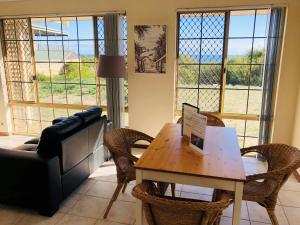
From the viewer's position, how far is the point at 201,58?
13.0 feet

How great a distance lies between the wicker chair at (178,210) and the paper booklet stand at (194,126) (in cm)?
54

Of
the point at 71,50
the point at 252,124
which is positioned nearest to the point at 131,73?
the point at 71,50

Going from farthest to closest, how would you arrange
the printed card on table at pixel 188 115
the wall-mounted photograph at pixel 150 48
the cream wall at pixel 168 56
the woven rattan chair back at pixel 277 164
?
the wall-mounted photograph at pixel 150 48 → the cream wall at pixel 168 56 → the printed card on table at pixel 188 115 → the woven rattan chair back at pixel 277 164

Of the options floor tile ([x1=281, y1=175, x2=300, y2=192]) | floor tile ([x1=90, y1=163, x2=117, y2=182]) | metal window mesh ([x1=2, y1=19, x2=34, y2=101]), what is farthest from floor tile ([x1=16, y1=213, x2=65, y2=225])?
metal window mesh ([x1=2, y1=19, x2=34, y2=101])

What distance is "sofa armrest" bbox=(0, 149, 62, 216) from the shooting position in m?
2.38

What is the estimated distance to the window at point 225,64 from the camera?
3.75m

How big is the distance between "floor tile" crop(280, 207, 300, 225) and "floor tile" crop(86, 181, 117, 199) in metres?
1.95

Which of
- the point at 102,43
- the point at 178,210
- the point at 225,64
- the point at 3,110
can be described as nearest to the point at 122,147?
the point at 178,210

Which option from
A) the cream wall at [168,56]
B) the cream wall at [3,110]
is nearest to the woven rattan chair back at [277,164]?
the cream wall at [168,56]

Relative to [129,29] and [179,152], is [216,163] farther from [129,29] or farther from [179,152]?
[129,29]

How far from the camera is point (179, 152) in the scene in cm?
212

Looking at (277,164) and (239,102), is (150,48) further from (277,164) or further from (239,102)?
(277,164)

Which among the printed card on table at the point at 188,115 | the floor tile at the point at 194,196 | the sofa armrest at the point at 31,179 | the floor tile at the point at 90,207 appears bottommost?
the floor tile at the point at 90,207

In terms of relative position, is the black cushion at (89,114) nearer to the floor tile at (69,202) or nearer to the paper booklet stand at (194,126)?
the floor tile at (69,202)
